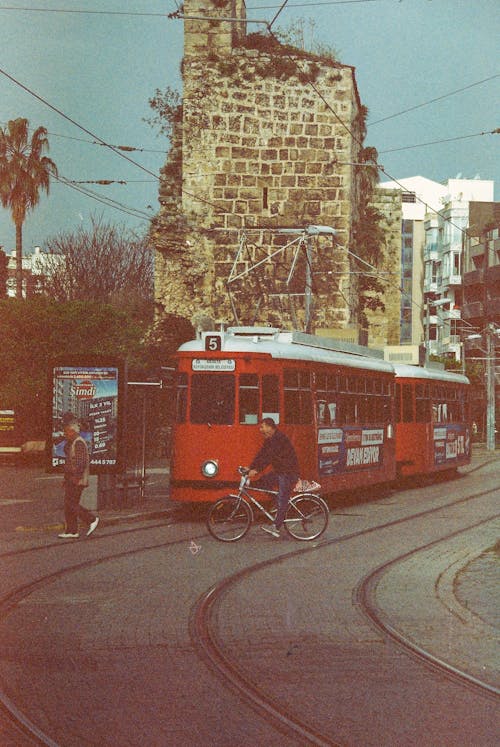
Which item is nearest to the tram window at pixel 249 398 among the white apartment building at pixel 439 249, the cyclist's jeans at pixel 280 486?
the cyclist's jeans at pixel 280 486

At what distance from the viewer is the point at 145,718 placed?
6.79 m

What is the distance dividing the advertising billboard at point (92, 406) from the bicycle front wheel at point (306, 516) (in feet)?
14.8

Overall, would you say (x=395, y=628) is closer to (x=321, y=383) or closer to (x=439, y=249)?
(x=321, y=383)

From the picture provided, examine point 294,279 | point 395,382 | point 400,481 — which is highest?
point 294,279

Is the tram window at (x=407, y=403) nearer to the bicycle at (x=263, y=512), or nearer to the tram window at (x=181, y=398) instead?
the tram window at (x=181, y=398)

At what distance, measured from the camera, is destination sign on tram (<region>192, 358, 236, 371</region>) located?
21047 mm

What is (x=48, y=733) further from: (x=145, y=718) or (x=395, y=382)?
(x=395, y=382)

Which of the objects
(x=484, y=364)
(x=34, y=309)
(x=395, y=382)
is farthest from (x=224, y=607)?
(x=484, y=364)

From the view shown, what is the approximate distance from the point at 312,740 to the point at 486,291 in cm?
9643

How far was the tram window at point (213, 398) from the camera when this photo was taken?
824 inches

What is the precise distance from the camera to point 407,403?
3095 centimetres

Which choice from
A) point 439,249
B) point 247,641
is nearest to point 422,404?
point 247,641

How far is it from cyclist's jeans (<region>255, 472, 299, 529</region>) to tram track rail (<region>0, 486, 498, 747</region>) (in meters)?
0.59

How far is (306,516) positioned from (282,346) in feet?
16.5
